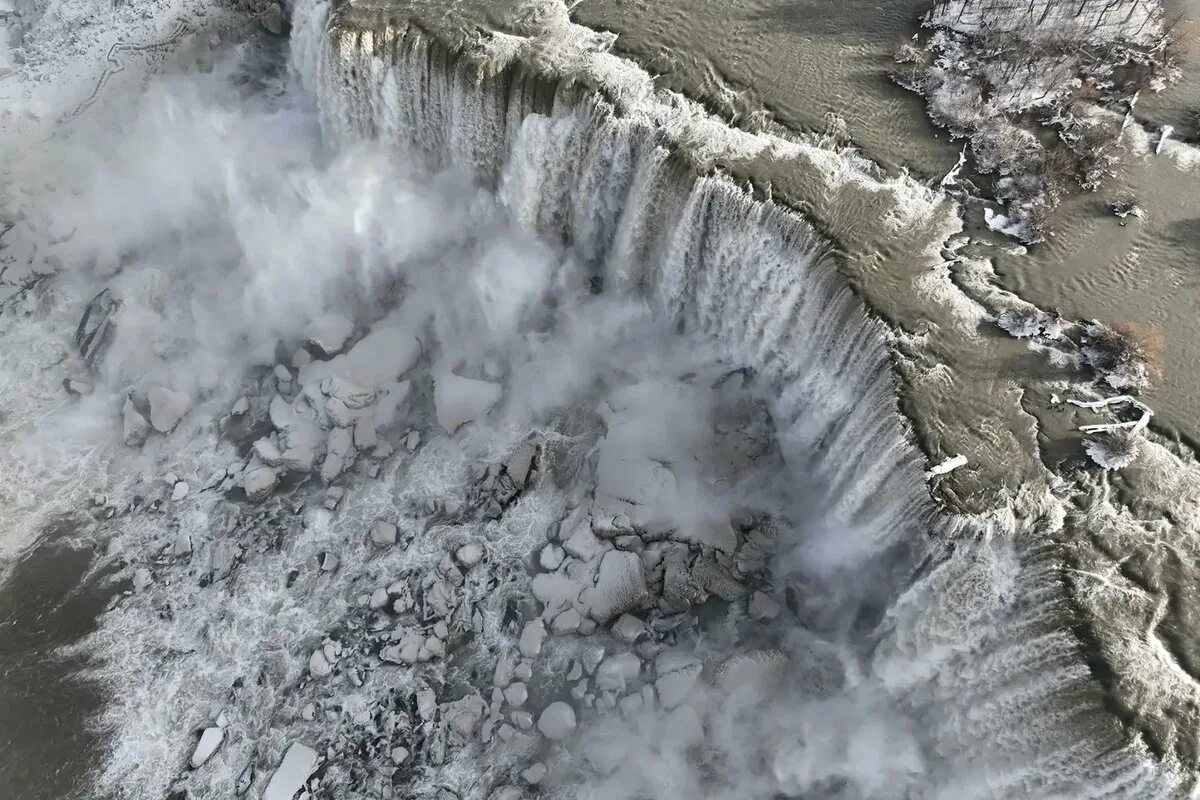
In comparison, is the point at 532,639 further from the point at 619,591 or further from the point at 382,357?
the point at 382,357

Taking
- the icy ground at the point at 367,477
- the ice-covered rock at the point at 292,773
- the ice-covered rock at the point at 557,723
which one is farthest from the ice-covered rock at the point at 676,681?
the ice-covered rock at the point at 292,773

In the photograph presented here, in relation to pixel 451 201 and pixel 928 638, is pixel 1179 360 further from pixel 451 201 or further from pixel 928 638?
pixel 451 201

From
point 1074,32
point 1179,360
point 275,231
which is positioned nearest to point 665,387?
point 1179,360

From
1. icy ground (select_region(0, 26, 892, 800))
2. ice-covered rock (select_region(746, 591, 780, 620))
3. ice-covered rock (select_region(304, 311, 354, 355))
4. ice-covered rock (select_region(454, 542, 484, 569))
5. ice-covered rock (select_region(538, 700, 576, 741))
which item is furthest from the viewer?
ice-covered rock (select_region(304, 311, 354, 355))

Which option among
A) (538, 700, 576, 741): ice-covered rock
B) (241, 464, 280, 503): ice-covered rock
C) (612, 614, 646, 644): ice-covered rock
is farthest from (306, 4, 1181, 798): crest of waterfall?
(241, 464, 280, 503): ice-covered rock

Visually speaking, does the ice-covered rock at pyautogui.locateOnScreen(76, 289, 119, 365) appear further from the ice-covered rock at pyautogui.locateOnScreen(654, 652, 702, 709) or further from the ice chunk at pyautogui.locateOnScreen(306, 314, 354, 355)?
the ice-covered rock at pyautogui.locateOnScreen(654, 652, 702, 709)

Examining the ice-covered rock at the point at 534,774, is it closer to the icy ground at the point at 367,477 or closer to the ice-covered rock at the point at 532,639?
the icy ground at the point at 367,477
